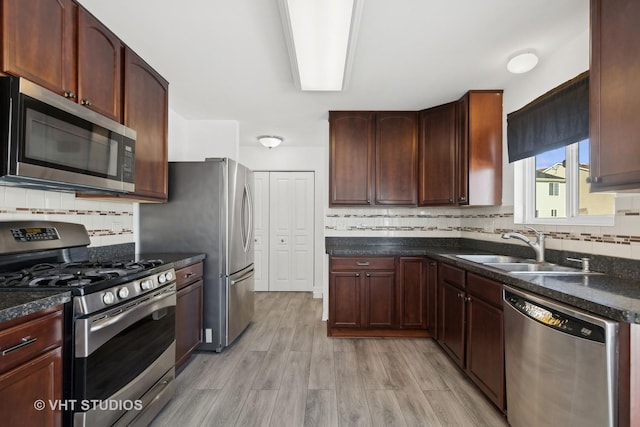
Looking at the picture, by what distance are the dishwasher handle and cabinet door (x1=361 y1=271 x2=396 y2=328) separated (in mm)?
1443

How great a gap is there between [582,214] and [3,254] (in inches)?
134

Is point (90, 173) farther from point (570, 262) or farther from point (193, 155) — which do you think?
point (570, 262)

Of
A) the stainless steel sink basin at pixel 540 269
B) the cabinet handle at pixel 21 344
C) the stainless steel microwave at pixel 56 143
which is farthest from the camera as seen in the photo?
the stainless steel sink basin at pixel 540 269

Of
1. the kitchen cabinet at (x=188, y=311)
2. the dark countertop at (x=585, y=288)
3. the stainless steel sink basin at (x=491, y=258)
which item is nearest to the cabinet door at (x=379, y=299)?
the dark countertop at (x=585, y=288)

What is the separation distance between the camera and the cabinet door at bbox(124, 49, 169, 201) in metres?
2.17

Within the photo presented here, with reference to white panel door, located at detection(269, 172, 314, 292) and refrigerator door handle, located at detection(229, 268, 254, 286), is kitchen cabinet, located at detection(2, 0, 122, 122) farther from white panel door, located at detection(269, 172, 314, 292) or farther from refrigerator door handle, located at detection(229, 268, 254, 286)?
white panel door, located at detection(269, 172, 314, 292)

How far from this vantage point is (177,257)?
2500mm

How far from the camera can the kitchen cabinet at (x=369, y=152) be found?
3434 mm

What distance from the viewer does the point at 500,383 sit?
1.88 metres

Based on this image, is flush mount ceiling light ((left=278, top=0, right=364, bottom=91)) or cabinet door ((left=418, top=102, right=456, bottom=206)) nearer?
flush mount ceiling light ((left=278, top=0, right=364, bottom=91))

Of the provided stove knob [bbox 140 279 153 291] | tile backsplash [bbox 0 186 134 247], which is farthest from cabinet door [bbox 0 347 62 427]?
tile backsplash [bbox 0 186 134 247]

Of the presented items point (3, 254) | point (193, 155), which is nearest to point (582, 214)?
point (3, 254)

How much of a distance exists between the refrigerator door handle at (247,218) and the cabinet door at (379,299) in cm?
126

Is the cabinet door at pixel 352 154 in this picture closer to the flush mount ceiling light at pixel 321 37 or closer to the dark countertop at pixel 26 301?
the flush mount ceiling light at pixel 321 37
